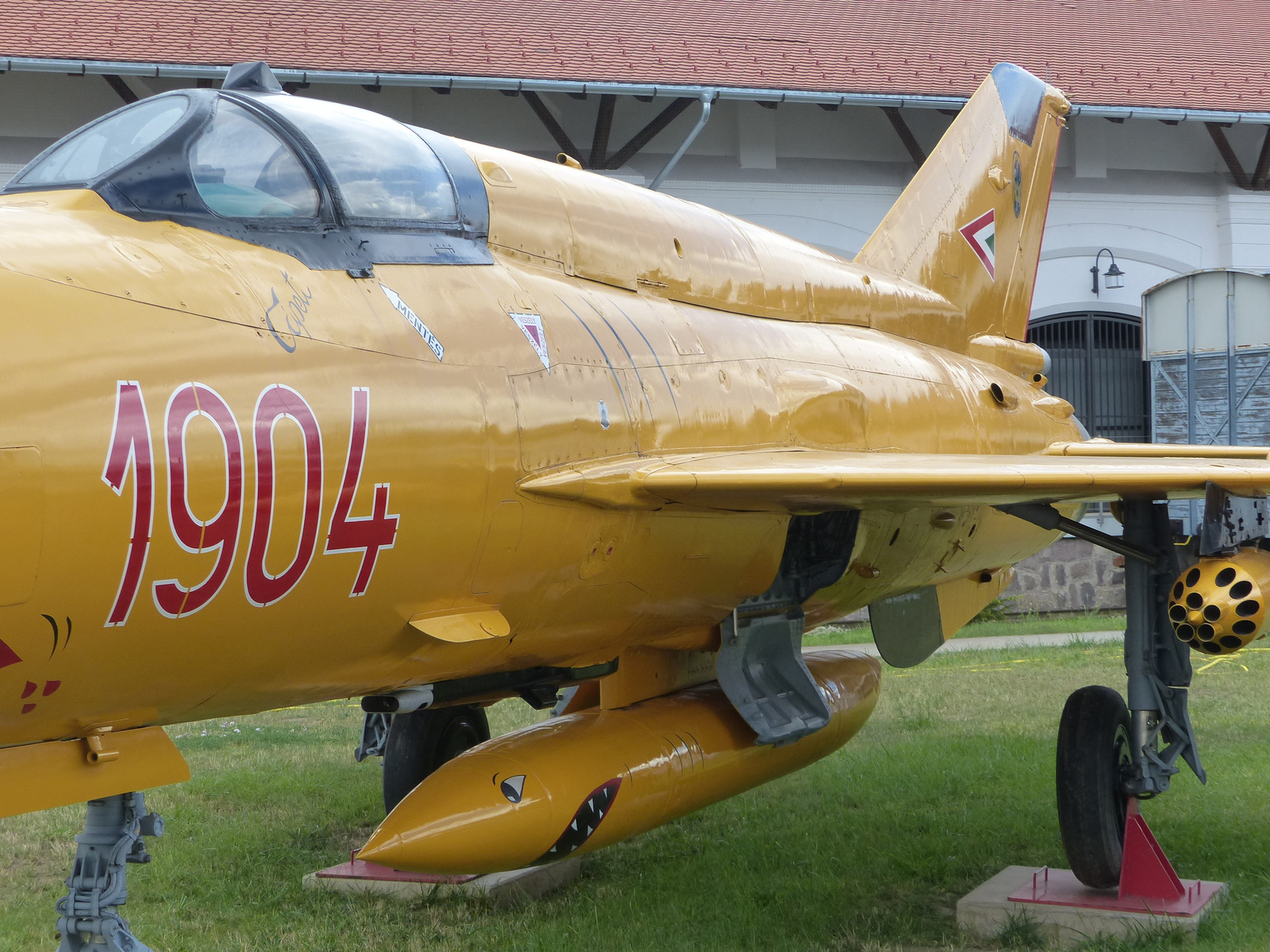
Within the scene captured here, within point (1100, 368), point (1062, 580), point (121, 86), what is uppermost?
point (121, 86)

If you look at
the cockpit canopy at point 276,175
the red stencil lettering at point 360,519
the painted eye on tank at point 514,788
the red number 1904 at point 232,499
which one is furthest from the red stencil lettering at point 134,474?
the painted eye on tank at point 514,788

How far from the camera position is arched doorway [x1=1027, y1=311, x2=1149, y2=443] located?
56.0ft

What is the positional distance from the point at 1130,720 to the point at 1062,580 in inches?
456

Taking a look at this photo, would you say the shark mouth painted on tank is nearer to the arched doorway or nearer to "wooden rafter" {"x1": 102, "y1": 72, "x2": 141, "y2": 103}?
"wooden rafter" {"x1": 102, "y1": 72, "x2": 141, "y2": 103}

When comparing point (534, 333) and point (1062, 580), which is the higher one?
point (534, 333)

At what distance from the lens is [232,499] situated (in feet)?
9.77

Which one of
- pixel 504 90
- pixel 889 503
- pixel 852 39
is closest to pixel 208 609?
pixel 889 503

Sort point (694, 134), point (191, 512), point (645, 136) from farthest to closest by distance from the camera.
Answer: point (645, 136) → point (694, 134) → point (191, 512)

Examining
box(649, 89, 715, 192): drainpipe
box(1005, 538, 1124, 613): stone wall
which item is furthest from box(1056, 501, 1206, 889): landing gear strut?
box(1005, 538, 1124, 613): stone wall

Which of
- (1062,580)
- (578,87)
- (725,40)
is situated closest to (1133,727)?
(578,87)

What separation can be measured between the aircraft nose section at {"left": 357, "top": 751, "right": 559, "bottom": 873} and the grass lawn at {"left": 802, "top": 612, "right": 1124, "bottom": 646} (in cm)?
1057

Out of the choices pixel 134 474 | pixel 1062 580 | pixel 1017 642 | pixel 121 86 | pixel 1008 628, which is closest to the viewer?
pixel 134 474

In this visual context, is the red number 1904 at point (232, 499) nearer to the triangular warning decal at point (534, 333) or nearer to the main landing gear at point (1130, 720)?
the triangular warning decal at point (534, 333)

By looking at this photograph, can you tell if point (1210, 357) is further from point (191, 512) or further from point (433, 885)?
point (191, 512)
